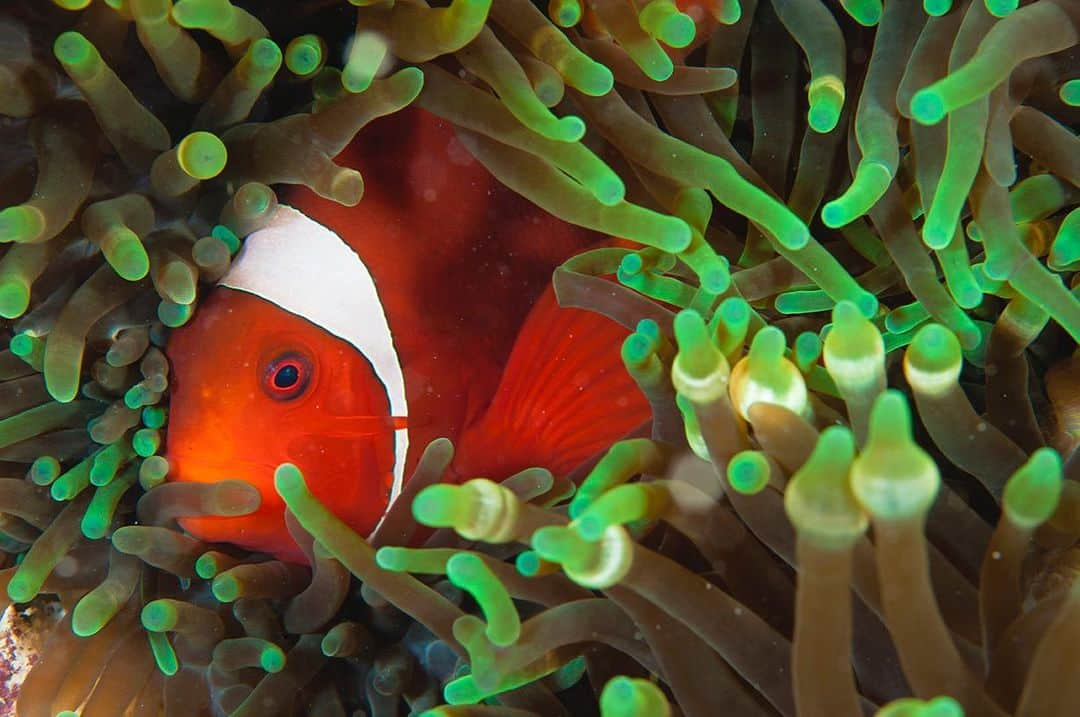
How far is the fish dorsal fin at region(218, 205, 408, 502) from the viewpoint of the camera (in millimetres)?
1071

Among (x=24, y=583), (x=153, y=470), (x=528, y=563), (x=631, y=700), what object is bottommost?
(x=24, y=583)

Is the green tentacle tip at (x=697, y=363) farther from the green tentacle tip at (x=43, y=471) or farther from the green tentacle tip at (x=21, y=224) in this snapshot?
the green tentacle tip at (x=43, y=471)

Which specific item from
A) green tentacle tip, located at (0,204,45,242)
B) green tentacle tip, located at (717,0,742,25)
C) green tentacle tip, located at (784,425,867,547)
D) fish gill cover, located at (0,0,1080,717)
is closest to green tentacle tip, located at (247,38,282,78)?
fish gill cover, located at (0,0,1080,717)

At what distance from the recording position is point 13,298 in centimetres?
88

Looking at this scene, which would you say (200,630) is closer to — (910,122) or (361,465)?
(361,465)

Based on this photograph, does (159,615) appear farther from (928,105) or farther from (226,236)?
(928,105)

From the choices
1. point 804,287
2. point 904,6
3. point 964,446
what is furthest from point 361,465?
point 904,6

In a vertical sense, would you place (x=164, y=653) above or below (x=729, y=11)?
below

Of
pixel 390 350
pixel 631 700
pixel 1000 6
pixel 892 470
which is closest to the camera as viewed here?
pixel 892 470

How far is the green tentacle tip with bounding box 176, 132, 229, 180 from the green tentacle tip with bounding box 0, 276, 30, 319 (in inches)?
7.0

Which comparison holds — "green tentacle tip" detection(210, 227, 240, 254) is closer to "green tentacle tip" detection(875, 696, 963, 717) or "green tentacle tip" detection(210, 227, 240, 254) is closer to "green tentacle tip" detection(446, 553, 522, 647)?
"green tentacle tip" detection(446, 553, 522, 647)

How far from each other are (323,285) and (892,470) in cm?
78

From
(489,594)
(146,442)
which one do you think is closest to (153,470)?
(146,442)

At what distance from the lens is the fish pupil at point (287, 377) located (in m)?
1.09
